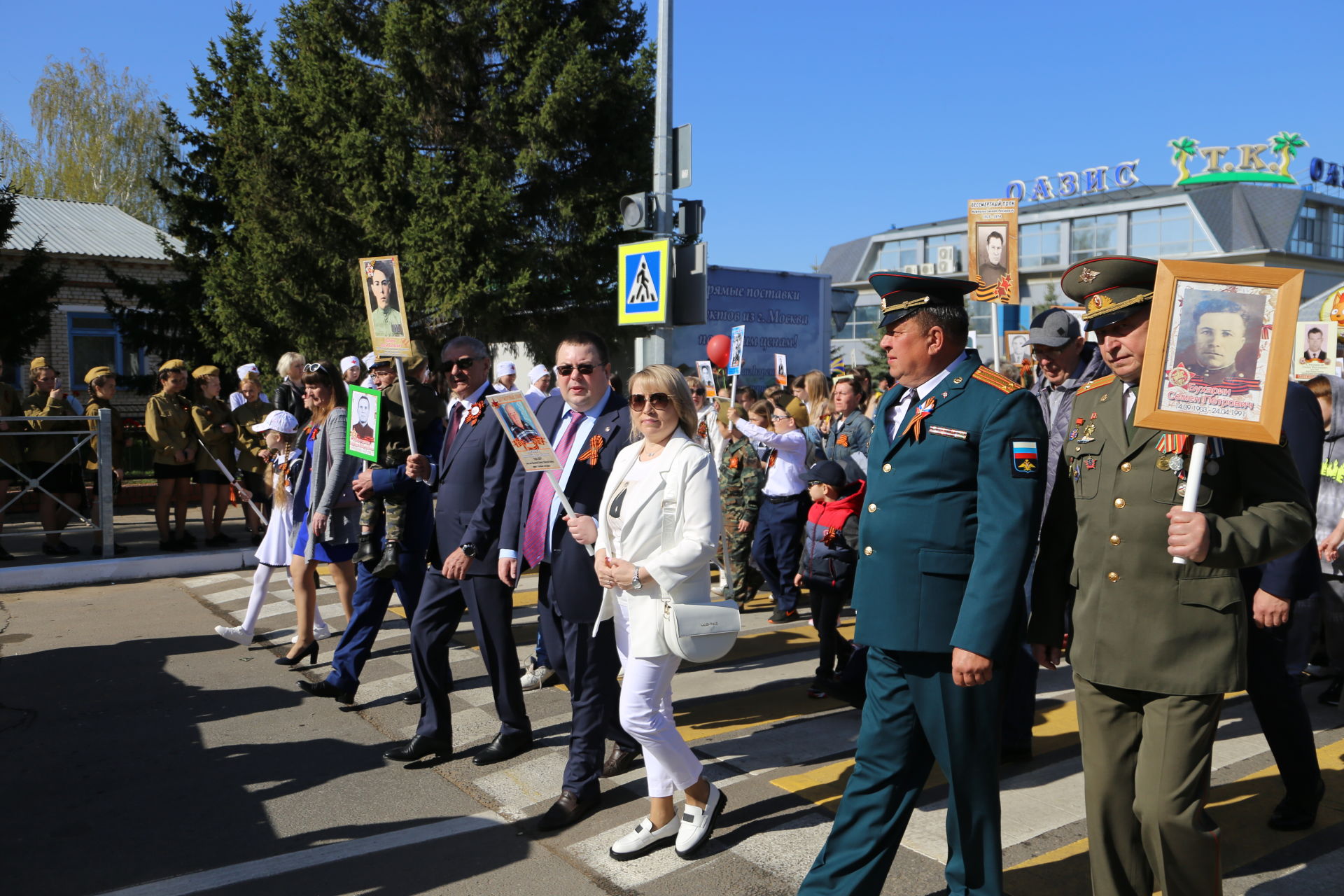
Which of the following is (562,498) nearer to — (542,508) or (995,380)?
(542,508)

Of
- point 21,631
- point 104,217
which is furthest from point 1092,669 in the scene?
point 104,217

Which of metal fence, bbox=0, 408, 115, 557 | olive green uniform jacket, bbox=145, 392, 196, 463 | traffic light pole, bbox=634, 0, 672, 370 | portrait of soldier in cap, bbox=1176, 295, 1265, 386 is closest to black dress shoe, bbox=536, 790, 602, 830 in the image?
portrait of soldier in cap, bbox=1176, 295, 1265, 386

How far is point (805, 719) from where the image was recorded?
5.76m

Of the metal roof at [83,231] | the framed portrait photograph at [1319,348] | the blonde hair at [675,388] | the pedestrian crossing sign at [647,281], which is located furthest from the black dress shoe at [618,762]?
the metal roof at [83,231]

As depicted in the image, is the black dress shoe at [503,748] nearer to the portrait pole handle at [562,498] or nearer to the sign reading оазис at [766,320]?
the portrait pole handle at [562,498]

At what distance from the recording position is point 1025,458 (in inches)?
118

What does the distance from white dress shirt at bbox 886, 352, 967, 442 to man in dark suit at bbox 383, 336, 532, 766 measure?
2.25 meters

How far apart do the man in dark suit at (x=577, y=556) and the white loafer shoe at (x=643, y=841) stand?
404 mm

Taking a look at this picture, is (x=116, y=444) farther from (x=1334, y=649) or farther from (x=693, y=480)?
(x=1334, y=649)

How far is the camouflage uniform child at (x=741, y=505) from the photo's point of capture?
8.78m

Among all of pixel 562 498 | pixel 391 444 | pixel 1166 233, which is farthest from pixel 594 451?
pixel 1166 233

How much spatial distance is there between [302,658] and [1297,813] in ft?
19.2

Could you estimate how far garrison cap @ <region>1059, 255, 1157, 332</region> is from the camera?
10.2 ft

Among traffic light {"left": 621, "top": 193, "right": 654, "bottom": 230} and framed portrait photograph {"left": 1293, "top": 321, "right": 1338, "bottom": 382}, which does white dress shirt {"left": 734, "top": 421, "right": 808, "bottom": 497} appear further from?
framed portrait photograph {"left": 1293, "top": 321, "right": 1338, "bottom": 382}
